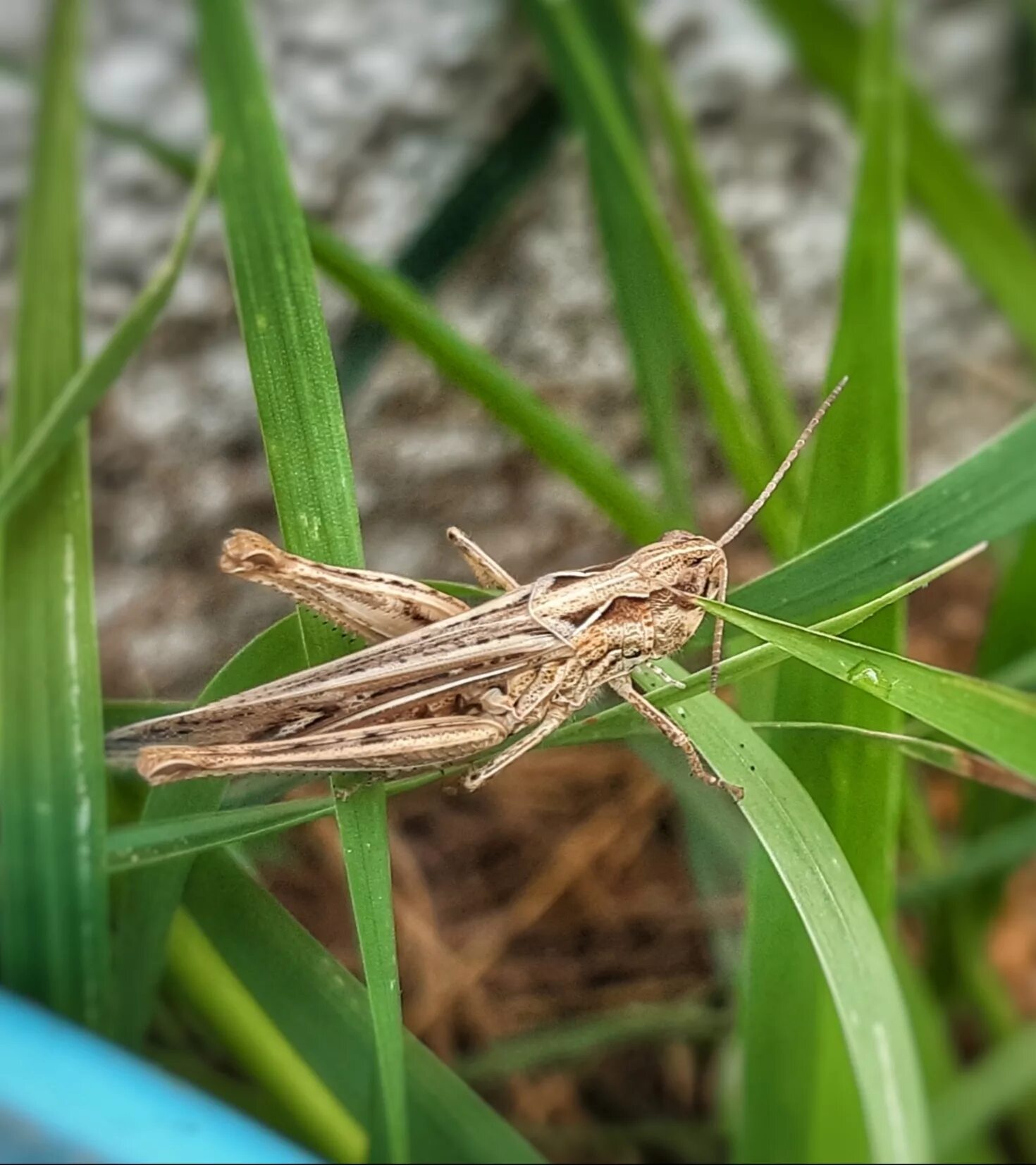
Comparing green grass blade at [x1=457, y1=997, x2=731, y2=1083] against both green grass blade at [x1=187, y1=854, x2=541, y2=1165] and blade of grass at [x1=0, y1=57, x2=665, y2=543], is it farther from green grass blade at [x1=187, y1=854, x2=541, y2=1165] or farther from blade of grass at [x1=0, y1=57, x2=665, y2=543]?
blade of grass at [x1=0, y1=57, x2=665, y2=543]

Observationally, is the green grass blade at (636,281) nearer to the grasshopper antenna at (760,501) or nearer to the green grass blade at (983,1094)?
the grasshopper antenna at (760,501)

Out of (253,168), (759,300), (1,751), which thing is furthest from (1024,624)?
(1,751)

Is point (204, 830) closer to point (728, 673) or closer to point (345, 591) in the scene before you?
point (345, 591)

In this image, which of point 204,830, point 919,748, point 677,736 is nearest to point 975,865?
point 919,748

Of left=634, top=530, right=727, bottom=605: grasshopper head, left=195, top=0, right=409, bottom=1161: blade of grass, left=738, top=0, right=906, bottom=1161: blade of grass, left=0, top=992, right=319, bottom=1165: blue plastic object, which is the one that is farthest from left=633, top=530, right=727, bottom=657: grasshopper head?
left=0, top=992, right=319, bottom=1165: blue plastic object

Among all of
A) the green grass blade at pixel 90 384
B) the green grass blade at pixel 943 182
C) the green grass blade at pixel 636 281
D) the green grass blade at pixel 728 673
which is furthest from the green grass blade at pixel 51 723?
the green grass blade at pixel 943 182

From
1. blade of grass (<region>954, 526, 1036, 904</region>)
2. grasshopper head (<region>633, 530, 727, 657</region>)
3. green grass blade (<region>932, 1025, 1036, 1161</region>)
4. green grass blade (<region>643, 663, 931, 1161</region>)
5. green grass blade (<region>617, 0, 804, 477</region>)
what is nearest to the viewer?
green grass blade (<region>643, 663, 931, 1161</region>)
